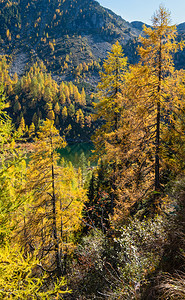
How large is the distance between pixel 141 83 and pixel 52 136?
5635mm

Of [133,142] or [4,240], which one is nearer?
[4,240]

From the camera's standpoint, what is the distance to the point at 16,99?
126875mm

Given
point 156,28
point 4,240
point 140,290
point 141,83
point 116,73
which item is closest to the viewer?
point 140,290

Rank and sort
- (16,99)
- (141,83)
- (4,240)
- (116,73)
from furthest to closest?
(16,99) → (116,73) → (141,83) → (4,240)

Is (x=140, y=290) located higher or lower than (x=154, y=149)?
lower

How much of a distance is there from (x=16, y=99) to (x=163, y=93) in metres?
139

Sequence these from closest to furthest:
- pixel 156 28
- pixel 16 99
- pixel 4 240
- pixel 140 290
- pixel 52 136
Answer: pixel 140 290 → pixel 4 240 → pixel 156 28 → pixel 52 136 → pixel 16 99

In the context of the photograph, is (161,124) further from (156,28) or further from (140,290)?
(140,290)

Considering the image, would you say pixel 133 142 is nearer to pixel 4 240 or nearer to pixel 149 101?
pixel 149 101

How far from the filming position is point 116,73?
37.0 ft

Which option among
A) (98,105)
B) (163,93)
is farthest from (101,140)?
(163,93)

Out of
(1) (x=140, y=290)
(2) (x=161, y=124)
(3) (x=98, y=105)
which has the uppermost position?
(3) (x=98, y=105)

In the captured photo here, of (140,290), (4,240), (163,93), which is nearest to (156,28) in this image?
(163,93)

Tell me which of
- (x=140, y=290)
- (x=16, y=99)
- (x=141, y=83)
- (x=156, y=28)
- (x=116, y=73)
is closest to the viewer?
(x=140, y=290)
